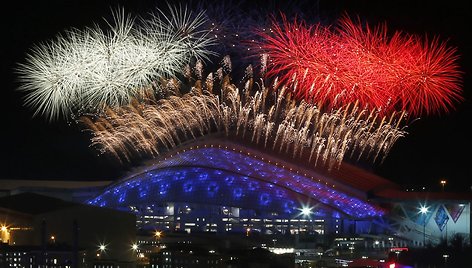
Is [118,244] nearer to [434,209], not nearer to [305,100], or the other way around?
[305,100]

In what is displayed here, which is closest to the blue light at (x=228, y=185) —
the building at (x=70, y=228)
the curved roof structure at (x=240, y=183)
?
the curved roof structure at (x=240, y=183)

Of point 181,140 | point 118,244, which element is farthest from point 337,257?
point 181,140

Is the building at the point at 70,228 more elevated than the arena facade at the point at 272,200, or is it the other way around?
the arena facade at the point at 272,200

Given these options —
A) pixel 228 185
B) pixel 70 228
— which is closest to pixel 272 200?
pixel 228 185

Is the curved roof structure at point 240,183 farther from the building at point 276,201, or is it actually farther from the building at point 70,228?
the building at point 70,228

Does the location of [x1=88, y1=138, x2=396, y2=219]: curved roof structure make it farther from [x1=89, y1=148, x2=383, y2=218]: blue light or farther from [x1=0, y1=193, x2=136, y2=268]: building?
[x1=0, y1=193, x2=136, y2=268]: building
